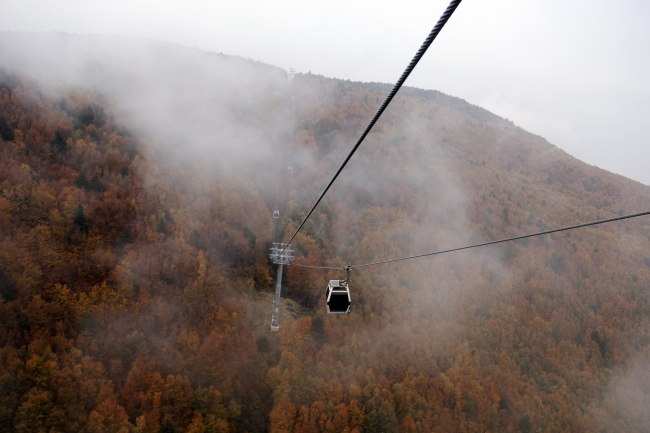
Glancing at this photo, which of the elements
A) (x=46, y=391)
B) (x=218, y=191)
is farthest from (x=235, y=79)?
(x=46, y=391)

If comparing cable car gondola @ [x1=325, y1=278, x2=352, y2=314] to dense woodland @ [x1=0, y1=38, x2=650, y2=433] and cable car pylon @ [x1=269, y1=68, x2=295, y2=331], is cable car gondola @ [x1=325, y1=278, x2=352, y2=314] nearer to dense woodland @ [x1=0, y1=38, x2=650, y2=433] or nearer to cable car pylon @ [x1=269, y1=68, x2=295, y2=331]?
cable car pylon @ [x1=269, y1=68, x2=295, y2=331]

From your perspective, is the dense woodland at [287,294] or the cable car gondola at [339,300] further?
the dense woodland at [287,294]

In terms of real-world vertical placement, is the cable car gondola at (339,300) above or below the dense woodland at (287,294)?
above

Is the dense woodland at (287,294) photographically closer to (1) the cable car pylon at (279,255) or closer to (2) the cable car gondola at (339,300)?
(1) the cable car pylon at (279,255)

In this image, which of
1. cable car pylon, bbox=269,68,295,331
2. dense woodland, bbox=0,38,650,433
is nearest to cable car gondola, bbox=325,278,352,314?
cable car pylon, bbox=269,68,295,331

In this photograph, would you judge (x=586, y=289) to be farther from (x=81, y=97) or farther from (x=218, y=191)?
(x=81, y=97)

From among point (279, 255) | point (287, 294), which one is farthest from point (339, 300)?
point (287, 294)

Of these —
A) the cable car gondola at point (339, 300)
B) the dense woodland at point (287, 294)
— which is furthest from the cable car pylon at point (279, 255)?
the cable car gondola at point (339, 300)

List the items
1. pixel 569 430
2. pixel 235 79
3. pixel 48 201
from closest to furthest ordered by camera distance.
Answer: pixel 48 201, pixel 569 430, pixel 235 79
